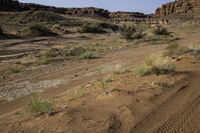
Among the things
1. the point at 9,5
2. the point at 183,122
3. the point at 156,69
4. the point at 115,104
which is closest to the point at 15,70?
the point at 156,69

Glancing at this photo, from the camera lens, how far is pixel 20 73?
1997 cm

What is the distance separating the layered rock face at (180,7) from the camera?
13775 centimetres

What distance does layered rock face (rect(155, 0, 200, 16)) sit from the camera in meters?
138

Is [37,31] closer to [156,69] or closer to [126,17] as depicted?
[156,69]

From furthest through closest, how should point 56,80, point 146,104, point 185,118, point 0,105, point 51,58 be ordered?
point 51,58 → point 56,80 → point 0,105 → point 146,104 → point 185,118

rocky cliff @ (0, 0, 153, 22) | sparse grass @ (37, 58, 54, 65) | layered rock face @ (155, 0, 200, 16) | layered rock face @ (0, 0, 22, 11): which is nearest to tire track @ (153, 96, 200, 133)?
sparse grass @ (37, 58, 54, 65)

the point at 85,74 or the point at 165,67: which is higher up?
the point at 165,67

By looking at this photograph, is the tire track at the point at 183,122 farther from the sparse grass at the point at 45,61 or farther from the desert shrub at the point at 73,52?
the desert shrub at the point at 73,52

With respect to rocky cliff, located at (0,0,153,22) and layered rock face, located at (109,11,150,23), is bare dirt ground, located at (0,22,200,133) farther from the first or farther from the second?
layered rock face, located at (109,11,150,23)

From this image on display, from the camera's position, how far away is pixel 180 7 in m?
148

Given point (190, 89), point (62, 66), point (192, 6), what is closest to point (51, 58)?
point (62, 66)

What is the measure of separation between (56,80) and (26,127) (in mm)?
8585

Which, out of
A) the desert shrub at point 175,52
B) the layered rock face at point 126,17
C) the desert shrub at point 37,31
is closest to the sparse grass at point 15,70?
the desert shrub at point 175,52

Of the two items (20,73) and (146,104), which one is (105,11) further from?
(146,104)
